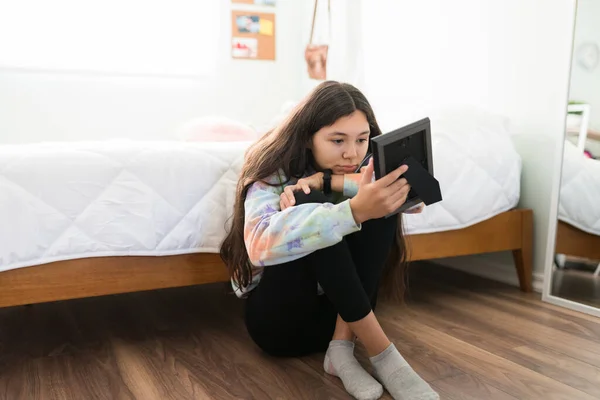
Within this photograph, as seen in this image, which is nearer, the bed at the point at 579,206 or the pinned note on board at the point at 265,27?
the bed at the point at 579,206

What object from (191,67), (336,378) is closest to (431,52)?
(191,67)

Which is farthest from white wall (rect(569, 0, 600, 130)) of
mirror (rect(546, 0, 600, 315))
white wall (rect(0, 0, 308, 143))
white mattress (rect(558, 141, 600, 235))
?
white wall (rect(0, 0, 308, 143))

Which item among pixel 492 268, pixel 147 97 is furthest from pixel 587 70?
pixel 147 97

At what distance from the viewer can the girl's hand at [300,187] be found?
1.12 m

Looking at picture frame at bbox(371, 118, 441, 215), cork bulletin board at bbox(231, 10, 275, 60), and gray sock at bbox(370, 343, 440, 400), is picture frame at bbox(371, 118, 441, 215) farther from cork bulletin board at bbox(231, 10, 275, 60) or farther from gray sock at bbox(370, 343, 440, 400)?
cork bulletin board at bbox(231, 10, 275, 60)

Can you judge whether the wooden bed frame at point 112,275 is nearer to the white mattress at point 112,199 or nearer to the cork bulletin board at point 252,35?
the white mattress at point 112,199

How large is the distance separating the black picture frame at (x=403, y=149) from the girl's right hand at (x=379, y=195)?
15 millimetres

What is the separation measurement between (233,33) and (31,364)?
192cm

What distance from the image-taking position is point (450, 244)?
1761mm

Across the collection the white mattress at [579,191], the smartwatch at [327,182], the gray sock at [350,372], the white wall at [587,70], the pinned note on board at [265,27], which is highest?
the pinned note on board at [265,27]

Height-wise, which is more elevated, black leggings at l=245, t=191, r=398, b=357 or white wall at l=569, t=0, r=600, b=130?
white wall at l=569, t=0, r=600, b=130

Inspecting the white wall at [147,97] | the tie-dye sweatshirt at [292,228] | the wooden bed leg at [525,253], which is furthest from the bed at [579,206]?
the white wall at [147,97]

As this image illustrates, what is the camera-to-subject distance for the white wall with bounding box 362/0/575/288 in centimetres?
184

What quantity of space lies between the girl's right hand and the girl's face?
176 millimetres
